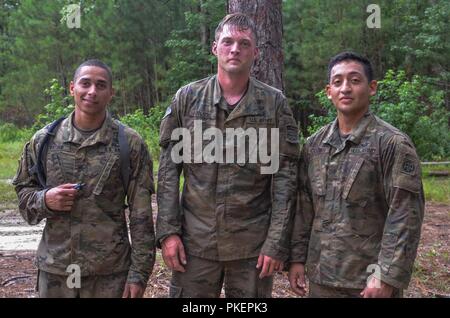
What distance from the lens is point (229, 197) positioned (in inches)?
113

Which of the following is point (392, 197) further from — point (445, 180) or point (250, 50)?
point (445, 180)

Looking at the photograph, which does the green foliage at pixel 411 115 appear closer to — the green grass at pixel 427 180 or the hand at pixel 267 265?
the green grass at pixel 427 180

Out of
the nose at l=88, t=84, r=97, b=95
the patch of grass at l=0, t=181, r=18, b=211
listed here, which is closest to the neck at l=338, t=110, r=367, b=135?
the nose at l=88, t=84, r=97, b=95

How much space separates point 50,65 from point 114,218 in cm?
2178

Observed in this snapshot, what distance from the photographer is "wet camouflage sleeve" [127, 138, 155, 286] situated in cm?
284

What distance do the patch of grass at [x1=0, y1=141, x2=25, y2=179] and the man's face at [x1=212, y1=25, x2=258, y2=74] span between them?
839 cm

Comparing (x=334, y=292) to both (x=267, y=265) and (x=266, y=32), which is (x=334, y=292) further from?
(x=266, y=32)

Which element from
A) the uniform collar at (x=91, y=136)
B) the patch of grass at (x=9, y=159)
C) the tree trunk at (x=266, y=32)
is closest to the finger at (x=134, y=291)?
the uniform collar at (x=91, y=136)

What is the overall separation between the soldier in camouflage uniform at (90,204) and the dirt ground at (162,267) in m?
1.24

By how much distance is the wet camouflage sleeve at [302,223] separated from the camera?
2885mm

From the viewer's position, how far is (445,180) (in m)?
9.41

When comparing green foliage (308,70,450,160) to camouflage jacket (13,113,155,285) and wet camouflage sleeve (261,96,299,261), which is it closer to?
wet camouflage sleeve (261,96,299,261)

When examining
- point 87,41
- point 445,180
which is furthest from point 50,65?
point 445,180

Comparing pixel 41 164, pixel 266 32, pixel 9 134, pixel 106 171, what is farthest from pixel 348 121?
pixel 9 134
